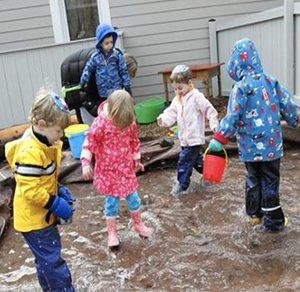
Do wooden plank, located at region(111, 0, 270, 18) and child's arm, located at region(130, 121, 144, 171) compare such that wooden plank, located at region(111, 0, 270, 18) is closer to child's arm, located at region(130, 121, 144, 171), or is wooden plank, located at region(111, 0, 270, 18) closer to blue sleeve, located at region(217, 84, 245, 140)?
child's arm, located at region(130, 121, 144, 171)

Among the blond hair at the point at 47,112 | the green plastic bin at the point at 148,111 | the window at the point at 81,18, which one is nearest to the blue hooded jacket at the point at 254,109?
the blond hair at the point at 47,112

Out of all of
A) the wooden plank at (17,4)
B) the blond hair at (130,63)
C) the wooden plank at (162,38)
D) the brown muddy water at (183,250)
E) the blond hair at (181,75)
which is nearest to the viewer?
the brown muddy water at (183,250)

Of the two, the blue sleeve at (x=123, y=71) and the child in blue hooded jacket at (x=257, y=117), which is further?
the blue sleeve at (x=123, y=71)

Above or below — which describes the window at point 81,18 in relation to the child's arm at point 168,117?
above

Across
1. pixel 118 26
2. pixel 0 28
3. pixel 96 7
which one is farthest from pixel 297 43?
pixel 0 28

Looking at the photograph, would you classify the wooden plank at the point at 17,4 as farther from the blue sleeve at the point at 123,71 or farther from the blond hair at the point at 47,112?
the blond hair at the point at 47,112

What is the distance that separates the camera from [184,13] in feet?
27.2

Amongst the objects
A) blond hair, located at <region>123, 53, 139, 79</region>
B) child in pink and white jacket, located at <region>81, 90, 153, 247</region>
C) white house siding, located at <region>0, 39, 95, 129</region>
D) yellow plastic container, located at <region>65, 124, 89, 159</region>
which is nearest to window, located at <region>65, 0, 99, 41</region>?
white house siding, located at <region>0, 39, 95, 129</region>

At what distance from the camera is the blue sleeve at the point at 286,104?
320 cm

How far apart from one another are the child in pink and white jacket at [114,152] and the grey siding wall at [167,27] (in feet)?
17.1

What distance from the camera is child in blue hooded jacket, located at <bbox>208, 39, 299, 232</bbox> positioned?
→ 123 inches

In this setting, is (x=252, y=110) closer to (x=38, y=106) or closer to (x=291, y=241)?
(x=291, y=241)

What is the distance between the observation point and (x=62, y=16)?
8.37 metres

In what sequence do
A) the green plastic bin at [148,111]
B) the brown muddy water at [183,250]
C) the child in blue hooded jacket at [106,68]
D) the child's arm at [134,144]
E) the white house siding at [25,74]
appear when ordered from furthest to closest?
the green plastic bin at [148,111], the white house siding at [25,74], the child in blue hooded jacket at [106,68], the child's arm at [134,144], the brown muddy water at [183,250]
